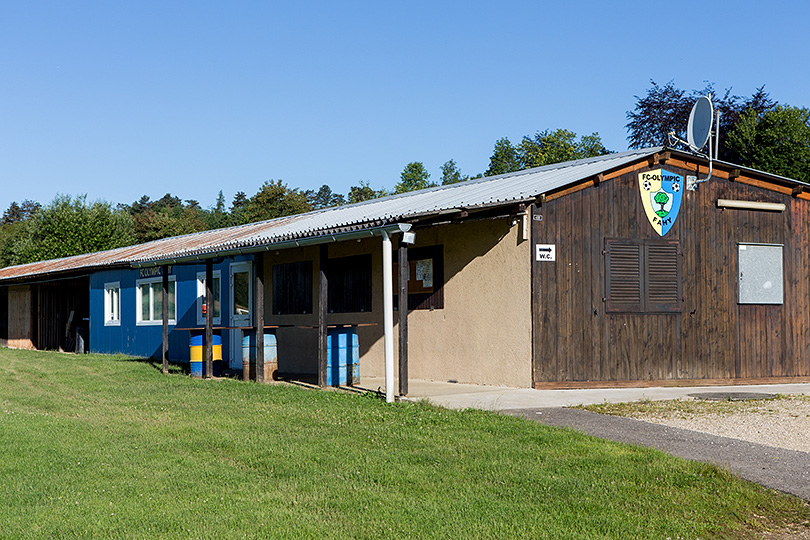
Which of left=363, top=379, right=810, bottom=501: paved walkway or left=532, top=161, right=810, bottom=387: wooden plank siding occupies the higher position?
left=532, top=161, right=810, bottom=387: wooden plank siding

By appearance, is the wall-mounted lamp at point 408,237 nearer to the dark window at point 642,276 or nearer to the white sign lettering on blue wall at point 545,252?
the white sign lettering on blue wall at point 545,252

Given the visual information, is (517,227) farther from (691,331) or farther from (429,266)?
(691,331)

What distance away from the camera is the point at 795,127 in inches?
1325

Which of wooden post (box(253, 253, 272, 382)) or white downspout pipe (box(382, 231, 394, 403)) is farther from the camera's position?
wooden post (box(253, 253, 272, 382))

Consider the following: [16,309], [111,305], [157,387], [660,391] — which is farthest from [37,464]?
[16,309]

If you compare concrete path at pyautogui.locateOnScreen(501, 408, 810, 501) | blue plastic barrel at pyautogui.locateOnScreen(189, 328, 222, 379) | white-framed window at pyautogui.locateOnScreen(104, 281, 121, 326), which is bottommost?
concrete path at pyautogui.locateOnScreen(501, 408, 810, 501)

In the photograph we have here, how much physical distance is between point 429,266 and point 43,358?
1200 centimetres

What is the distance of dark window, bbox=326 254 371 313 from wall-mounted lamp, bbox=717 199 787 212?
615 cm

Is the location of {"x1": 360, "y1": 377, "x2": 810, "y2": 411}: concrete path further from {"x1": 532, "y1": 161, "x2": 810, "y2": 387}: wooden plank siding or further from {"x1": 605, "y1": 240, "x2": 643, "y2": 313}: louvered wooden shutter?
{"x1": 605, "y1": 240, "x2": 643, "y2": 313}: louvered wooden shutter

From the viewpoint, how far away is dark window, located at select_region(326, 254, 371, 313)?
52.6 ft

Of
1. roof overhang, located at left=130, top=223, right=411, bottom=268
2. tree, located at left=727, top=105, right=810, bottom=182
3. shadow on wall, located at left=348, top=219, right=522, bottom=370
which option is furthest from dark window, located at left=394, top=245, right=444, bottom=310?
tree, located at left=727, top=105, right=810, bottom=182

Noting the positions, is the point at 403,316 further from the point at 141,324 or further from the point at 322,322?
the point at 141,324

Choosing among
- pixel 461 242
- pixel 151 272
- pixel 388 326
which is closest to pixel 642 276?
pixel 461 242

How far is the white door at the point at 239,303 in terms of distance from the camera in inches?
723
